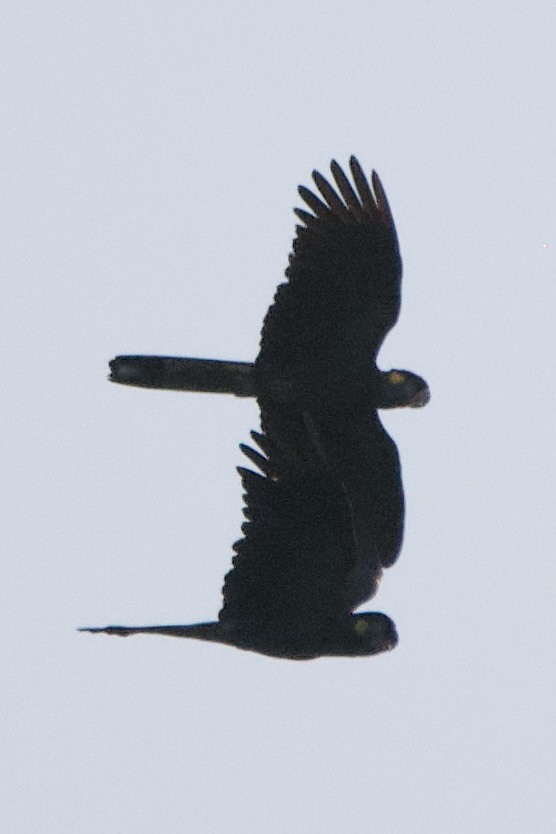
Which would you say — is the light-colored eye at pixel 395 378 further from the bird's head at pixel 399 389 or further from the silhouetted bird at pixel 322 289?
the silhouetted bird at pixel 322 289

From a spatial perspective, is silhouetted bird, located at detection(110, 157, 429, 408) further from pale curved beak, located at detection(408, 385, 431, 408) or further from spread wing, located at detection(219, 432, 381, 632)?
spread wing, located at detection(219, 432, 381, 632)

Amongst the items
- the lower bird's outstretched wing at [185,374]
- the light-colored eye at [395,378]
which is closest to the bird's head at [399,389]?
the light-colored eye at [395,378]

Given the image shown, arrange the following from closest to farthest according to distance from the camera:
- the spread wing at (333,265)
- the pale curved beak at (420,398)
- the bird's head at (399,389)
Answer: the spread wing at (333,265), the bird's head at (399,389), the pale curved beak at (420,398)

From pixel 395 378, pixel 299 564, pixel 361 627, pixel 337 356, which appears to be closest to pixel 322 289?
pixel 337 356

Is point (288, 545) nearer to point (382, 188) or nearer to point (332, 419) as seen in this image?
point (332, 419)

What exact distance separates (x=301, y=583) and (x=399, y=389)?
1446 mm

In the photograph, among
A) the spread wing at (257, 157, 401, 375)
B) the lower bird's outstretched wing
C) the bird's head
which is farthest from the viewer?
the bird's head

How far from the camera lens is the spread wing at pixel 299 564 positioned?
10.0m

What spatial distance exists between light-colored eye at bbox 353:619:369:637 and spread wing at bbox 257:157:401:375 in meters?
1.64

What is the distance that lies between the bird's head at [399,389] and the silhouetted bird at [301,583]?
76cm

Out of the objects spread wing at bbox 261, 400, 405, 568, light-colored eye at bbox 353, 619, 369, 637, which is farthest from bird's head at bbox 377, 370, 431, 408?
light-colored eye at bbox 353, 619, 369, 637

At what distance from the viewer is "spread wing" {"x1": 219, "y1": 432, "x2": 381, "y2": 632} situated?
395 inches

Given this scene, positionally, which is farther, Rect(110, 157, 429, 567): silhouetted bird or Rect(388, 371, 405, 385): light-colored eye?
Rect(388, 371, 405, 385): light-colored eye

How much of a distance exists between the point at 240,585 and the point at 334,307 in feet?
5.91
